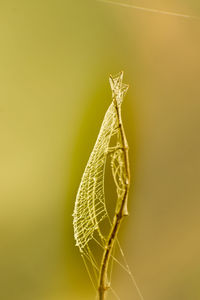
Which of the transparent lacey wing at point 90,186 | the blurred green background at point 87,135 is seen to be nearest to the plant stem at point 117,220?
the transparent lacey wing at point 90,186

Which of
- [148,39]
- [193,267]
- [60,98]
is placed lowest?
[193,267]

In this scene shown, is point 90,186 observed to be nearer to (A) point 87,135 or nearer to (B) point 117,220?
(B) point 117,220

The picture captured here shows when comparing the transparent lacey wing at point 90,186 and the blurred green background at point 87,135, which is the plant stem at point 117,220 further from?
the blurred green background at point 87,135

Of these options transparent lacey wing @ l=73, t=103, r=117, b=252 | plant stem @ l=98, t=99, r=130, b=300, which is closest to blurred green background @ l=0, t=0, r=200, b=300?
transparent lacey wing @ l=73, t=103, r=117, b=252

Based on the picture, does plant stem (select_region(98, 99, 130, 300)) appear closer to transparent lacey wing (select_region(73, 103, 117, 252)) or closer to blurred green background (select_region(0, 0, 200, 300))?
transparent lacey wing (select_region(73, 103, 117, 252))

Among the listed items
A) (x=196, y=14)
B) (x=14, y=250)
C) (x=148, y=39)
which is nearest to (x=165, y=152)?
(x=148, y=39)

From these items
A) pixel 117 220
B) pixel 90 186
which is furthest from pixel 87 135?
pixel 117 220

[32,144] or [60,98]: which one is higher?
[60,98]

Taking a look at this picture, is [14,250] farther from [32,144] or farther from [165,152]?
[165,152]

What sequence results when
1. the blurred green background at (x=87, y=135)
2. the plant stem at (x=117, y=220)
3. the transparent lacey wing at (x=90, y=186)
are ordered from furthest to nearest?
1. the blurred green background at (x=87, y=135)
2. the transparent lacey wing at (x=90, y=186)
3. the plant stem at (x=117, y=220)
